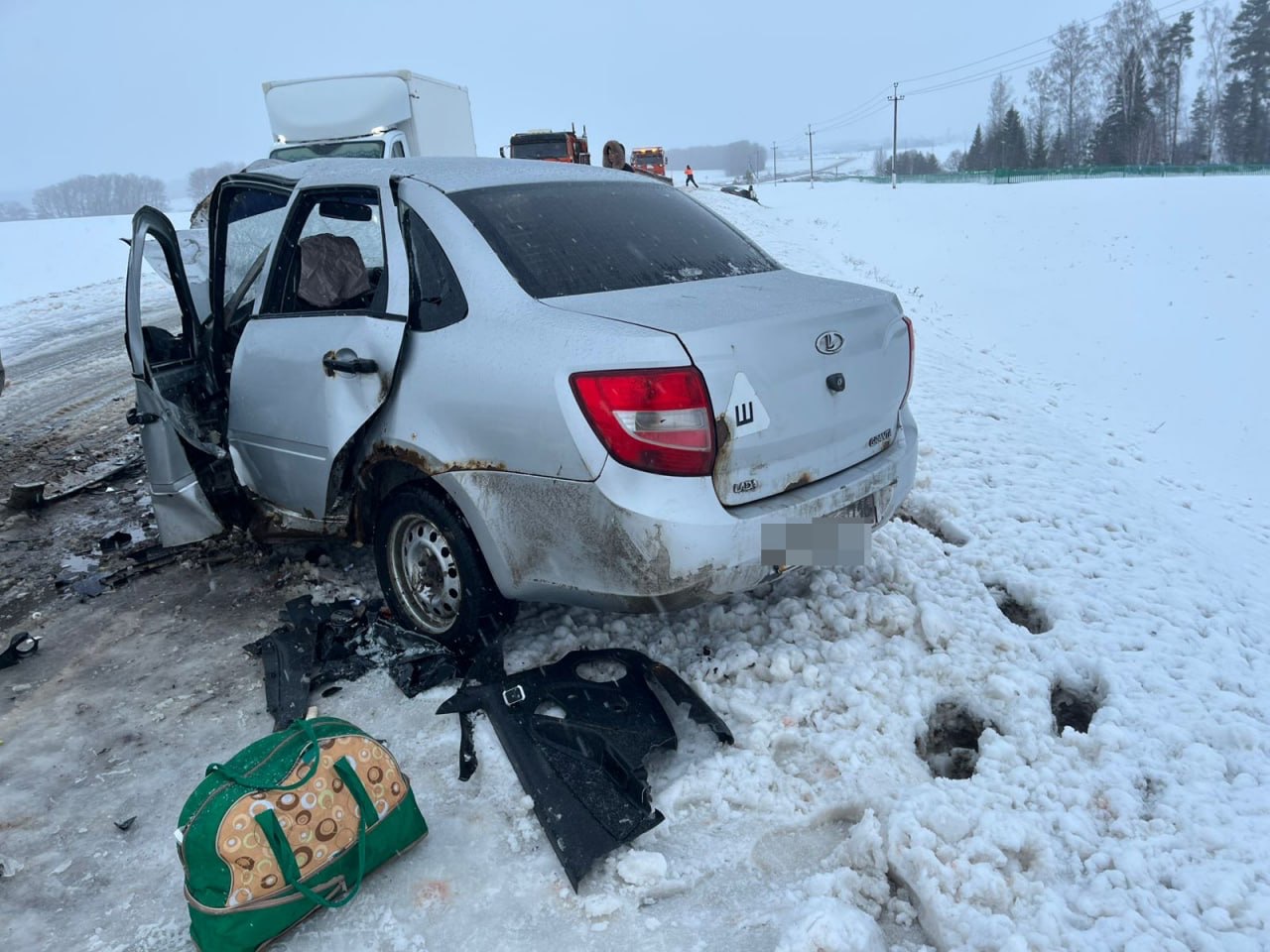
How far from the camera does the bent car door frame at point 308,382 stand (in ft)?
10.6

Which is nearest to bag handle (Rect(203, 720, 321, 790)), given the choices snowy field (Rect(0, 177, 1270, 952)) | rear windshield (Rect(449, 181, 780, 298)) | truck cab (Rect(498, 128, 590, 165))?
snowy field (Rect(0, 177, 1270, 952))

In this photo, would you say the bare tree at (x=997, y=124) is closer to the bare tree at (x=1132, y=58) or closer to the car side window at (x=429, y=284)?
the bare tree at (x=1132, y=58)

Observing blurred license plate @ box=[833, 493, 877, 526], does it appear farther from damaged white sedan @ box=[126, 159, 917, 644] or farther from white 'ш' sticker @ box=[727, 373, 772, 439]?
white 'ш' sticker @ box=[727, 373, 772, 439]

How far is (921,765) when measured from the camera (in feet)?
9.01

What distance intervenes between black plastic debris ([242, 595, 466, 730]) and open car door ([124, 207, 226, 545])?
2.39ft

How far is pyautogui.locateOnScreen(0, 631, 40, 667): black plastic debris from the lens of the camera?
3691mm

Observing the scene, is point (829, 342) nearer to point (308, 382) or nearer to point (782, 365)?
point (782, 365)

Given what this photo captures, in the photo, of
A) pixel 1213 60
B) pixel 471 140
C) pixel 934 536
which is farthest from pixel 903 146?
pixel 934 536

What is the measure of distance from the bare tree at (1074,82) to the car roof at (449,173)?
260 ft

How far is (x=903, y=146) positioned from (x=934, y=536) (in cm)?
21678

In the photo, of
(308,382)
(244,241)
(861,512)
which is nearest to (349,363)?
(308,382)

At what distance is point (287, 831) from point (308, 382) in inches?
75.7

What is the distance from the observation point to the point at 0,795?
2852 millimetres

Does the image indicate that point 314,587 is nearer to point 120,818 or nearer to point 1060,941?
point 120,818
